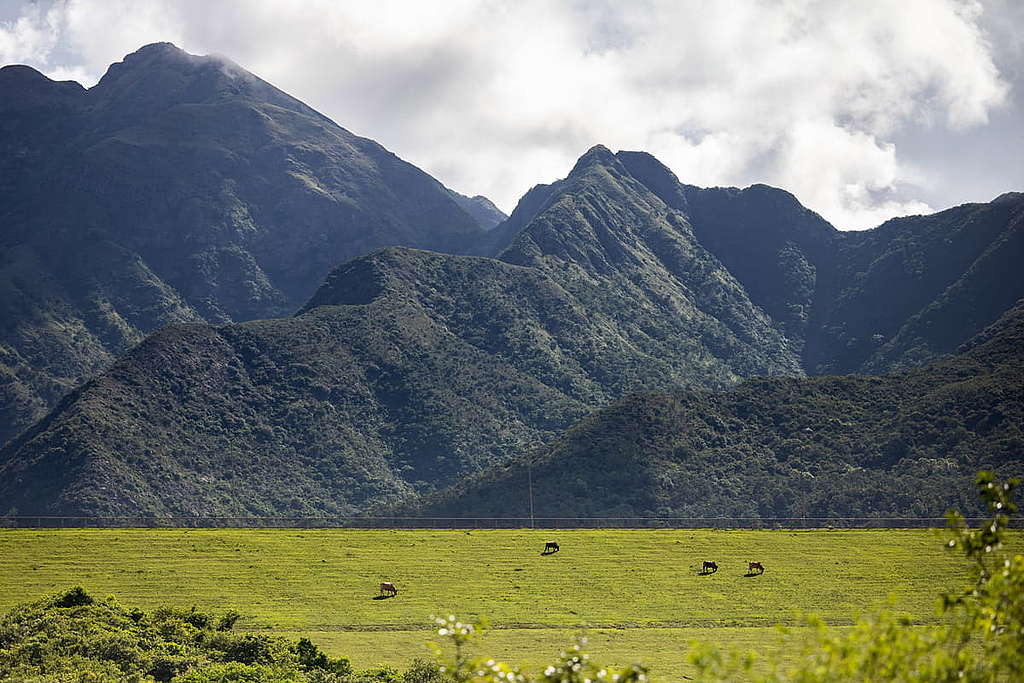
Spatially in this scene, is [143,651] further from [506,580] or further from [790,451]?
[790,451]

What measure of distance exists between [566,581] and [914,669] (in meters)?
63.9

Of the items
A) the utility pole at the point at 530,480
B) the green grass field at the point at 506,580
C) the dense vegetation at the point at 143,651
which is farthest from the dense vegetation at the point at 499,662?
the utility pole at the point at 530,480

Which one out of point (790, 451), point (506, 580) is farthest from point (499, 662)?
point (790, 451)

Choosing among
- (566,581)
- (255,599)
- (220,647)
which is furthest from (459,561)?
(220,647)

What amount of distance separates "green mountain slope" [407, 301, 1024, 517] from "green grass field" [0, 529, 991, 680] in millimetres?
46641

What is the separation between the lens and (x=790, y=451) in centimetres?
16388

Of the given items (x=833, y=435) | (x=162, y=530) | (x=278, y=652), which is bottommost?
(x=278, y=652)

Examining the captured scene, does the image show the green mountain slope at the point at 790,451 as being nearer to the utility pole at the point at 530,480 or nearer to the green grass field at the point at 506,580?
the utility pole at the point at 530,480

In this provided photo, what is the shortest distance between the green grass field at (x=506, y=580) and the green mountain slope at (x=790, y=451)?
4664 centimetres

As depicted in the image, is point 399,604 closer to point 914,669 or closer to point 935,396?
point 914,669

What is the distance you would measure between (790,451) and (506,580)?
9309 cm

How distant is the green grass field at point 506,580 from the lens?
6769 centimetres

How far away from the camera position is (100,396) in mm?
194500

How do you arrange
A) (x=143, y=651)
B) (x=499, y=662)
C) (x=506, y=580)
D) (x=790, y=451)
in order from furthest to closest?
(x=790, y=451), (x=506, y=580), (x=143, y=651), (x=499, y=662)
